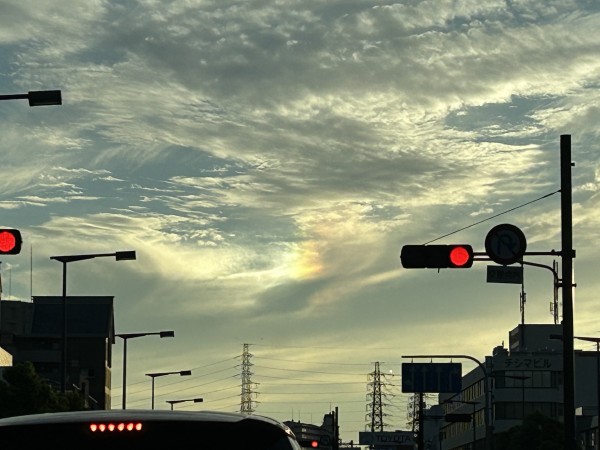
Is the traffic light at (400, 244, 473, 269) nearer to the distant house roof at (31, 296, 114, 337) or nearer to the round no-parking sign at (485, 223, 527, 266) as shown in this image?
the round no-parking sign at (485, 223, 527, 266)

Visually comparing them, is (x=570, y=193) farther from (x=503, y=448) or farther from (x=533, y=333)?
(x=533, y=333)

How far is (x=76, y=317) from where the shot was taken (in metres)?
192

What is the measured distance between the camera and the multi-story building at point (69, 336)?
18475 centimetres

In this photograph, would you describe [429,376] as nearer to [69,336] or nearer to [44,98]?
[44,98]

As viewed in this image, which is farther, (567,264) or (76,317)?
(76,317)

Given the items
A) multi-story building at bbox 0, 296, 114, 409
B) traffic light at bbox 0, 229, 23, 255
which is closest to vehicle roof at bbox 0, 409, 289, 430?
traffic light at bbox 0, 229, 23, 255

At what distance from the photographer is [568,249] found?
2756 cm

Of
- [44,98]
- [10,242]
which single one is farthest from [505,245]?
[44,98]

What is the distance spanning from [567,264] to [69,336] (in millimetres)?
165227

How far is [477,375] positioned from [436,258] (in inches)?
6160

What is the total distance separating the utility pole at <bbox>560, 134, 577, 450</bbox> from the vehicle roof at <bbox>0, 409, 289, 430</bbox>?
20.9 meters

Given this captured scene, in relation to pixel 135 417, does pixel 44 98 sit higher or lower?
higher

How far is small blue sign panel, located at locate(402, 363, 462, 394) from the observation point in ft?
202

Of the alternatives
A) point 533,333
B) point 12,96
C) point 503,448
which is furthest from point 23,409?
point 533,333
